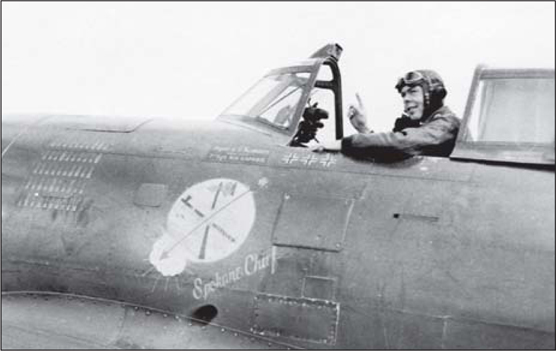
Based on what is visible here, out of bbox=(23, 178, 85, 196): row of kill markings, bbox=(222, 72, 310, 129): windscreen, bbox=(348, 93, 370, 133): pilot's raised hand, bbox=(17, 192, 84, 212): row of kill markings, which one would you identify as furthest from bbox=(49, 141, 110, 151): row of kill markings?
bbox=(348, 93, 370, 133): pilot's raised hand

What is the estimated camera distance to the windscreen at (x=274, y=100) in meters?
6.53

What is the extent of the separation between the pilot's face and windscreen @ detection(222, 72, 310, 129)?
2.81 ft

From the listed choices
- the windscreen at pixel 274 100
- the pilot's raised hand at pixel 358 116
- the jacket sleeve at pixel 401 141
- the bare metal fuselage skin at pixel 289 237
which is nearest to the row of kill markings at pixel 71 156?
the bare metal fuselage skin at pixel 289 237

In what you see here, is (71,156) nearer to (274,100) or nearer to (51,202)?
(51,202)

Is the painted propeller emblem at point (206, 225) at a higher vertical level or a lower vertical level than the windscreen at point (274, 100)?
lower

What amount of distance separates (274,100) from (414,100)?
1208 millimetres

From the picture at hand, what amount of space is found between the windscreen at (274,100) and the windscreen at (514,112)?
1.57m

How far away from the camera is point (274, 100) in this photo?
6773 millimetres

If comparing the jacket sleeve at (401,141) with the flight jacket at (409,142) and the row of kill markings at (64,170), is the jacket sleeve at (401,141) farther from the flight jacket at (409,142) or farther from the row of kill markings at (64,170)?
the row of kill markings at (64,170)

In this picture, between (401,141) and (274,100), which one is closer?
(401,141)

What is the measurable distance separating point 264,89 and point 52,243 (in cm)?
227

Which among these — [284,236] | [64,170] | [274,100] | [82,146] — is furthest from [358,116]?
[64,170]

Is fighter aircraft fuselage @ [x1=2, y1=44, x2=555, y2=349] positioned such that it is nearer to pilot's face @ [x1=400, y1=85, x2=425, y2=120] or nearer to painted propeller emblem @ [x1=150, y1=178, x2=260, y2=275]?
painted propeller emblem @ [x1=150, y1=178, x2=260, y2=275]

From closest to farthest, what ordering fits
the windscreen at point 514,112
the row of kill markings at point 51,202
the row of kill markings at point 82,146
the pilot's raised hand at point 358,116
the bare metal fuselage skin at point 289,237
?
the bare metal fuselage skin at point 289,237, the windscreen at point 514,112, the row of kill markings at point 51,202, the row of kill markings at point 82,146, the pilot's raised hand at point 358,116
